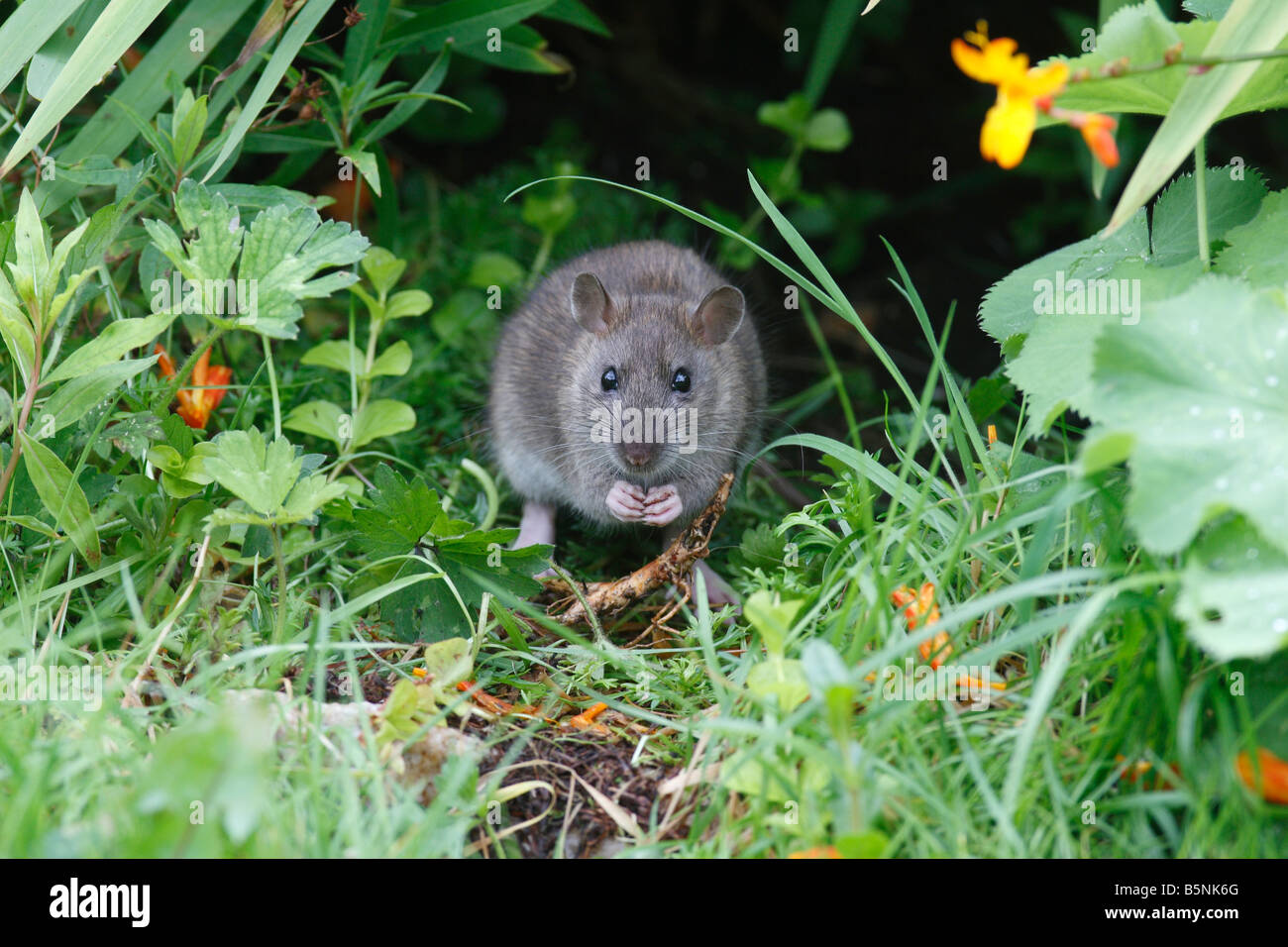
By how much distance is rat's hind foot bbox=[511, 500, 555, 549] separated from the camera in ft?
14.5

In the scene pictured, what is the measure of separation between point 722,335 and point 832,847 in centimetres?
241

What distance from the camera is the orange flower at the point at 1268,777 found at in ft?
6.89

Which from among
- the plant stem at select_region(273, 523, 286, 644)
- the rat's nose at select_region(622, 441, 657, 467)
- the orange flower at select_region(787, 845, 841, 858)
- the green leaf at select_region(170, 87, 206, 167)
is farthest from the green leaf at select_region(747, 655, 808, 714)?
the green leaf at select_region(170, 87, 206, 167)

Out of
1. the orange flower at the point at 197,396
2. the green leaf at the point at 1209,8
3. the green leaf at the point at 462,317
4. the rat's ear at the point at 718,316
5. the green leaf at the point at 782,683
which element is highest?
the green leaf at the point at 1209,8

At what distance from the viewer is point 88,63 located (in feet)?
10.2

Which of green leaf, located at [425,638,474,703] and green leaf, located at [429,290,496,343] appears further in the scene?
green leaf, located at [429,290,496,343]

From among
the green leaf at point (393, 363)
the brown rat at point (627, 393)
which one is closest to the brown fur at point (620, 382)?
the brown rat at point (627, 393)

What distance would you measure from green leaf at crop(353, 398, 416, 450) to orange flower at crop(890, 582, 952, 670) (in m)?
1.73

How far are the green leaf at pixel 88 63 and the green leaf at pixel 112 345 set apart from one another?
0.53 m

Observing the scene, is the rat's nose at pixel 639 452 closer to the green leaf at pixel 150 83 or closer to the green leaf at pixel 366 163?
the green leaf at pixel 366 163

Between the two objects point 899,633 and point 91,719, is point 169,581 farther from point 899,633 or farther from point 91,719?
point 899,633

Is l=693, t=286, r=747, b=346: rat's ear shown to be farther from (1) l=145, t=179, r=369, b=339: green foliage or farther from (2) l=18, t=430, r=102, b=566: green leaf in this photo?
(2) l=18, t=430, r=102, b=566: green leaf

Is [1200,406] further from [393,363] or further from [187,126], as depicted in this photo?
[187,126]

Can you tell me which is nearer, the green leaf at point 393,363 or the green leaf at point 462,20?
the green leaf at point 393,363
